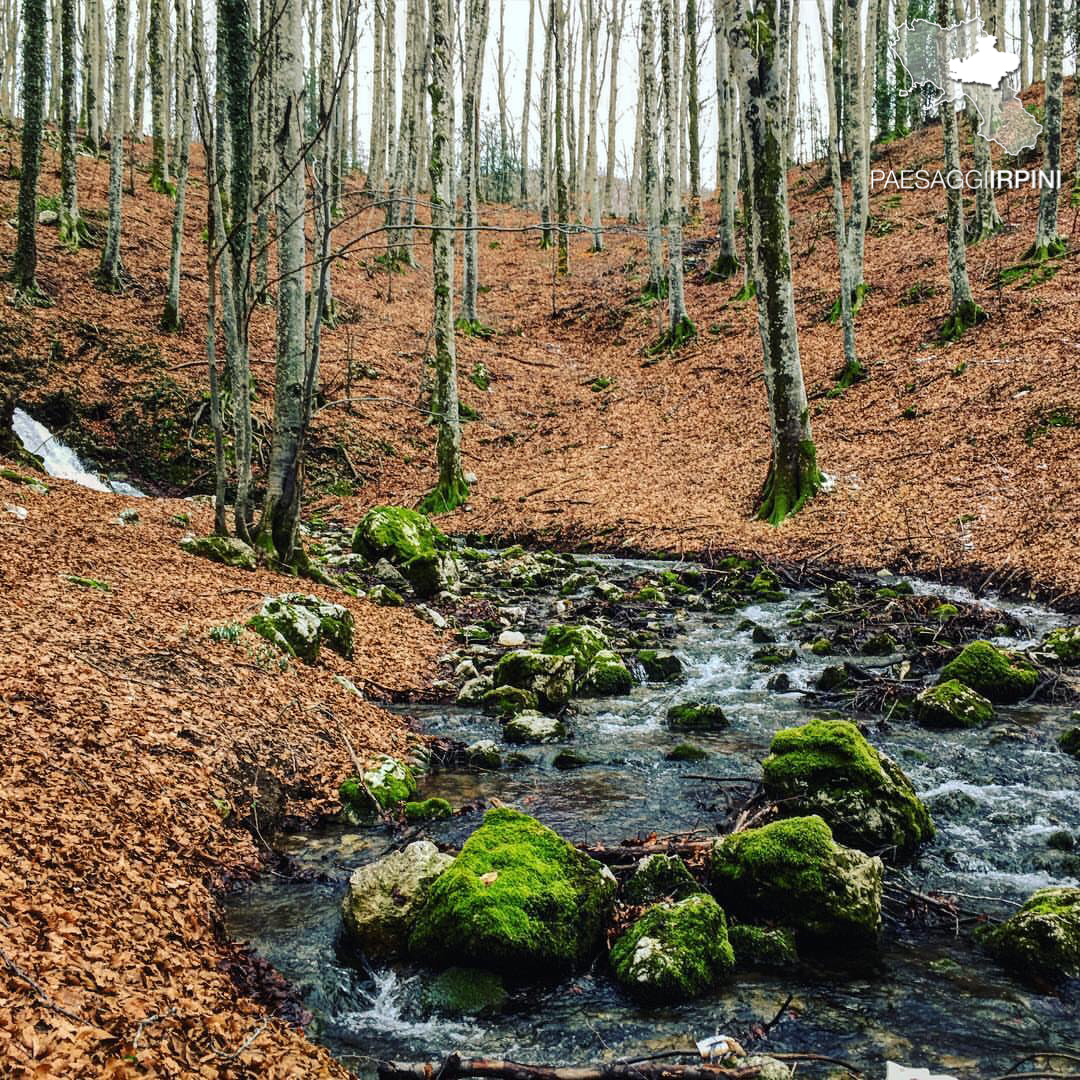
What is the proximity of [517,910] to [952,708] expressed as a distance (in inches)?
164

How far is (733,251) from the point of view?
84.3 ft

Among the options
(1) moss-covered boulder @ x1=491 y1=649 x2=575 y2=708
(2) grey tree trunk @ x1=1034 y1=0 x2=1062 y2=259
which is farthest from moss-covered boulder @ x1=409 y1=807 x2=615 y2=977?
(2) grey tree trunk @ x1=1034 y1=0 x2=1062 y2=259

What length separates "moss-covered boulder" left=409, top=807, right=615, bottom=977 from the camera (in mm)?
3398

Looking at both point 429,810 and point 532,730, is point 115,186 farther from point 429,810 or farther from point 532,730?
point 429,810

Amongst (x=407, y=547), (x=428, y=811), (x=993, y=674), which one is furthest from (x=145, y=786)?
(x=407, y=547)

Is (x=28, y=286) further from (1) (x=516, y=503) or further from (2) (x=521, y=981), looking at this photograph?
(2) (x=521, y=981)

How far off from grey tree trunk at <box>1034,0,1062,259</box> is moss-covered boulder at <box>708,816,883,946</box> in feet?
57.7

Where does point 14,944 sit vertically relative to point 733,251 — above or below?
below

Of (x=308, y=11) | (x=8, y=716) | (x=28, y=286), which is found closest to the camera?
(x=8, y=716)

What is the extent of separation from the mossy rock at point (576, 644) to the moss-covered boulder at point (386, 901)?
3795 millimetres

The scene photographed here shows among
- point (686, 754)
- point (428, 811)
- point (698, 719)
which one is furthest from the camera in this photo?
point (698, 719)

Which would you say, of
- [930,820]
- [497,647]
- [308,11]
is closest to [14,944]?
[930,820]

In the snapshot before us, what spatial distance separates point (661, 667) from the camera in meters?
7.60

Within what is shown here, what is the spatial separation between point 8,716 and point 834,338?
59.3ft
